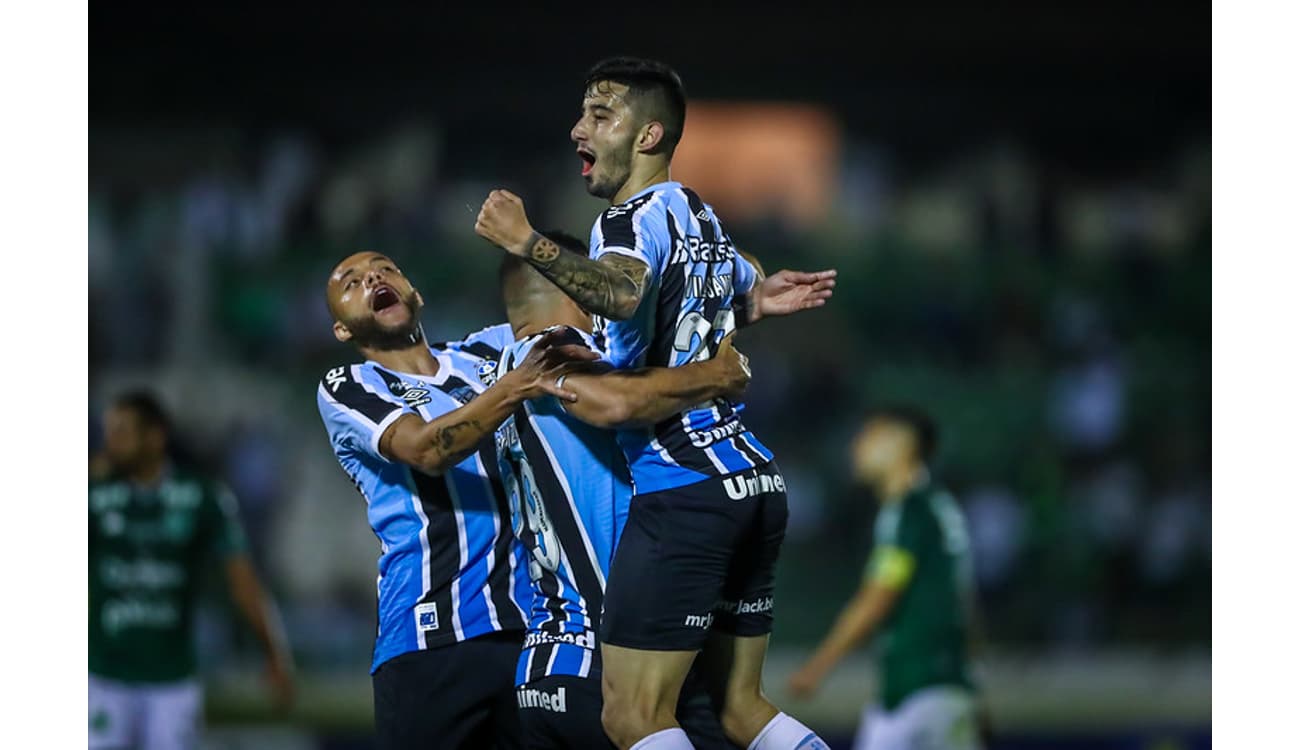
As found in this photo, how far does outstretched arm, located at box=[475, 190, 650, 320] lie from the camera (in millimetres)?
3273

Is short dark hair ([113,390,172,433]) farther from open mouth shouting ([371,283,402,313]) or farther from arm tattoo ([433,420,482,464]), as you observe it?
arm tattoo ([433,420,482,464])

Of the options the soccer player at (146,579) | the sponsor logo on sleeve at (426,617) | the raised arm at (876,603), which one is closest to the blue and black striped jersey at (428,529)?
the sponsor logo on sleeve at (426,617)

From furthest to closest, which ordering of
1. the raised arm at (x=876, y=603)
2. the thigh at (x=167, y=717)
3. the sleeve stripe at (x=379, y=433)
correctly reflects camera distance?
the thigh at (x=167, y=717), the raised arm at (x=876, y=603), the sleeve stripe at (x=379, y=433)

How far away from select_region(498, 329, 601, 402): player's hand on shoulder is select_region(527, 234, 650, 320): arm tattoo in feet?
1.06

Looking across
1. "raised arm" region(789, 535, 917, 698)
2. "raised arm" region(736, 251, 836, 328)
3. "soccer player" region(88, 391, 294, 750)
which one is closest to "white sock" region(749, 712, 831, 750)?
"raised arm" region(736, 251, 836, 328)

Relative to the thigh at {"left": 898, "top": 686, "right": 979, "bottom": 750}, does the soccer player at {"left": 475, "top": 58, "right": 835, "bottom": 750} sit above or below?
above

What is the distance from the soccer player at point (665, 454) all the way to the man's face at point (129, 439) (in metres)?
4.55

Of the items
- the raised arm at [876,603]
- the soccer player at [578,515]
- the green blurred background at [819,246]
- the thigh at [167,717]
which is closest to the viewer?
the soccer player at [578,515]

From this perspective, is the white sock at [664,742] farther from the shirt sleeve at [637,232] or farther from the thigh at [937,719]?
the thigh at [937,719]

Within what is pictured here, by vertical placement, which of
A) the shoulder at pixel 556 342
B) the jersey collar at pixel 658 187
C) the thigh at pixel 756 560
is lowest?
the thigh at pixel 756 560

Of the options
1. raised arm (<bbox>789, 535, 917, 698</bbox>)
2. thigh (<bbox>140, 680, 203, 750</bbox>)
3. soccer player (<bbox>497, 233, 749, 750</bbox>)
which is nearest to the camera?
soccer player (<bbox>497, 233, 749, 750</bbox>)

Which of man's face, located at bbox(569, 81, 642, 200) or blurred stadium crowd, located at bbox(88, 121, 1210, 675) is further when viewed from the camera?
blurred stadium crowd, located at bbox(88, 121, 1210, 675)

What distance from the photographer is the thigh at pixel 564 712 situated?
3.62 metres

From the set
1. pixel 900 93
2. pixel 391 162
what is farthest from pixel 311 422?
pixel 900 93
